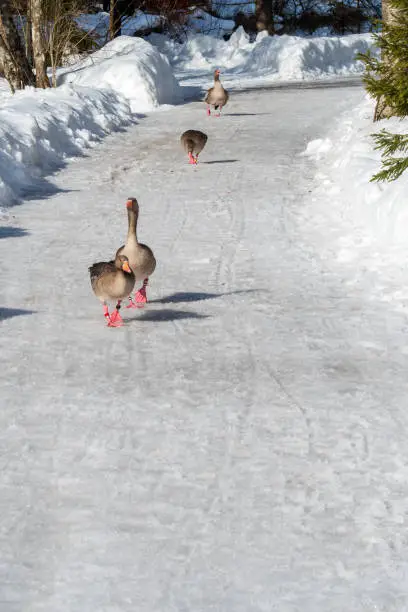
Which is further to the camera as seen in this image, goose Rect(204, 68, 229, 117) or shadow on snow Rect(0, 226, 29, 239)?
goose Rect(204, 68, 229, 117)

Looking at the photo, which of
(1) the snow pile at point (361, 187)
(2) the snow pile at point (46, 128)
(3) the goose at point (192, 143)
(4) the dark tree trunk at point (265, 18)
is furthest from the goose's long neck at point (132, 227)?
(4) the dark tree trunk at point (265, 18)

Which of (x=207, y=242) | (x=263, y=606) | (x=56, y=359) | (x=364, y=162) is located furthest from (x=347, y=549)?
(x=364, y=162)

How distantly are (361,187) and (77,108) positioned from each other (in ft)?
33.6

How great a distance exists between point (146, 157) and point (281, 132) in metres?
4.44

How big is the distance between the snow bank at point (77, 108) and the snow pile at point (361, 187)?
485cm

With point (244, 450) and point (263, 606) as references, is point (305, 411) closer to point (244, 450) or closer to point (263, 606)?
point (244, 450)

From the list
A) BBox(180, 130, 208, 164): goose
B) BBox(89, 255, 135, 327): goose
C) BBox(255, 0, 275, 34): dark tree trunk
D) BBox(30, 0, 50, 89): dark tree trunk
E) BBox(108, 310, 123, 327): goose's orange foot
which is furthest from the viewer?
BBox(255, 0, 275, 34): dark tree trunk

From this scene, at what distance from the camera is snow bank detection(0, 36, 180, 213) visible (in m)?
17.3

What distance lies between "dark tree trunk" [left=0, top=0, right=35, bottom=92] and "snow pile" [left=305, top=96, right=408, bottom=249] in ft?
34.7

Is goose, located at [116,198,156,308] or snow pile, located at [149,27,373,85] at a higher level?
goose, located at [116,198,156,308]

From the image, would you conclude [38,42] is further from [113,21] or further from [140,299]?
[140,299]

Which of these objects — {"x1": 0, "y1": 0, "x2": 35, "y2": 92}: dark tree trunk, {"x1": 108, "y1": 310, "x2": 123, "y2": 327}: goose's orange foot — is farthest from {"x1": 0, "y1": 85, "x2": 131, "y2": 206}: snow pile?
{"x1": 108, "y1": 310, "x2": 123, "y2": 327}: goose's orange foot

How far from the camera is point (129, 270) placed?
351 inches

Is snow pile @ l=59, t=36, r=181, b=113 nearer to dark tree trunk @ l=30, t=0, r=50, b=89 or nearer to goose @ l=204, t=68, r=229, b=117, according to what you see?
dark tree trunk @ l=30, t=0, r=50, b=89
